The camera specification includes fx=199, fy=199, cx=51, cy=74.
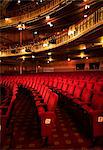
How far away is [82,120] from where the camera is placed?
1.98 m

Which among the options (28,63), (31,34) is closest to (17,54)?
(28,63)

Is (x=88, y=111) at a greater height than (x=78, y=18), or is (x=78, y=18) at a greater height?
(x=78, y=18)

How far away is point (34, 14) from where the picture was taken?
9.61 metres

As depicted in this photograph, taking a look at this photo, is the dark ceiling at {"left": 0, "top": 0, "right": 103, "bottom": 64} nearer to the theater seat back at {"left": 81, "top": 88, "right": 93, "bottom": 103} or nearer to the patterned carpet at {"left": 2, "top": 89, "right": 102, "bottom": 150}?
the theater seat back at {"left": 81, "top": 88, "right": 93, "bottom": 103}

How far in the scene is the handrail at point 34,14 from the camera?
8345 mm

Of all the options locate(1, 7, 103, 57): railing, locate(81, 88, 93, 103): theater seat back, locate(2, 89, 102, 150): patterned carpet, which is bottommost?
locate(2, 89, 102, 150): patterned carpet

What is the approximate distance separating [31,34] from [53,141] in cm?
1070

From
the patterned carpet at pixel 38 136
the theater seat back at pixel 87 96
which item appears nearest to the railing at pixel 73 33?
the theater seat back at pixel 87 96

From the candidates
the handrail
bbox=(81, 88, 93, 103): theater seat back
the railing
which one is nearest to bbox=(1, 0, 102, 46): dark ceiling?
the handrail

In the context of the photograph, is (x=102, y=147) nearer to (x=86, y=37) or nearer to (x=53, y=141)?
(x=53, y=141)

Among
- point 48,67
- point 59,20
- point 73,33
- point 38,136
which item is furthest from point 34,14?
point 38,136

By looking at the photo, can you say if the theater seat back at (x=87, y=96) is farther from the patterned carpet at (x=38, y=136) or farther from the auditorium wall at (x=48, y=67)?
the auditorium wall at (x=48, y=67)

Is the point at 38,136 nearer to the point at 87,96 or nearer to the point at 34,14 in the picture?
the point at 87,96

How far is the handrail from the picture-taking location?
8.35 meters
